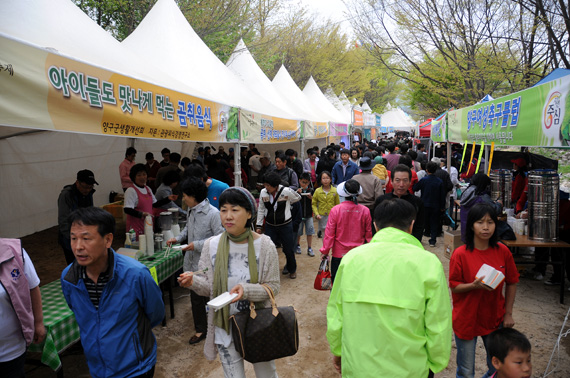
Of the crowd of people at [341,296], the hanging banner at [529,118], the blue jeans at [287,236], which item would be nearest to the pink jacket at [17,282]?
the crowd of people at [341,296]

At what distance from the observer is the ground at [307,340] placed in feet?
11.4

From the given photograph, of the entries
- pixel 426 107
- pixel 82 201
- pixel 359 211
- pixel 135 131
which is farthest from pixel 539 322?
pixel 426 107

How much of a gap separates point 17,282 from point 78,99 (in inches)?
53.5

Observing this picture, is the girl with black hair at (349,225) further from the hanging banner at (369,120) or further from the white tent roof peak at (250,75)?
the hanging banner at (369,120)

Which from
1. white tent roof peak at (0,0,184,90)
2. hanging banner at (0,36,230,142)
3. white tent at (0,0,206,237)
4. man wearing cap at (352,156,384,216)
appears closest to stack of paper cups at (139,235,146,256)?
hanging banner at (0,36,230,142)

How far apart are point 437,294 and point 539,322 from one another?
12.1ft

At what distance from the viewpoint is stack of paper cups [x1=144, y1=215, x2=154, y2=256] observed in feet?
13.8

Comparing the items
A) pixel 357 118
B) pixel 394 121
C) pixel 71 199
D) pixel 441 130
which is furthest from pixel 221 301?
pixel 394 121

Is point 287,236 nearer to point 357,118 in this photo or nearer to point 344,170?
point 344,170

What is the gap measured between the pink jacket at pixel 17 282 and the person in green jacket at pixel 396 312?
185 cm

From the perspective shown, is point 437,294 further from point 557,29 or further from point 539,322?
point 557,29

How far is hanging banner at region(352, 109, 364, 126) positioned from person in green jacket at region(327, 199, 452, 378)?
20053mm

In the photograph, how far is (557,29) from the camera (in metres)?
8.12

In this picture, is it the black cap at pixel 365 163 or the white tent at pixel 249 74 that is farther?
the white tent at pixel 249 74
